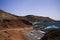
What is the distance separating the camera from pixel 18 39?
28.2 meters

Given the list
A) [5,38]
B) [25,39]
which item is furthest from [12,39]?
[25,39]

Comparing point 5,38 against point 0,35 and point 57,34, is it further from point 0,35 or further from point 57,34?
point 57,34

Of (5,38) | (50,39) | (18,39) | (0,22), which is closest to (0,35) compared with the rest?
(5,38)

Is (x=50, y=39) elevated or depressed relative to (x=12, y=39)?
elevated

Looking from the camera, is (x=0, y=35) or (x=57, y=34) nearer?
(x=57, y=34)

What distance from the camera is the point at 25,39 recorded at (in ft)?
95.8

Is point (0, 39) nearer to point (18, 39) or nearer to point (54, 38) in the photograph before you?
point (18, 39)

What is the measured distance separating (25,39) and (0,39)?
5.61 m

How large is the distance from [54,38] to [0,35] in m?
14.2

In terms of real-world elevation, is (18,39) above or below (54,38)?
below

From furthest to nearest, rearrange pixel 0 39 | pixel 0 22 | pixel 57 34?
pixel 0 22 < pixel 0 39 < pixel 57 34

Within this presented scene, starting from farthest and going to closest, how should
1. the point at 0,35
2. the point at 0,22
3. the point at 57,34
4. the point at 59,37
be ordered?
the point at 0,22, the point at 0,35, the point at 57,34, the point at 59,37

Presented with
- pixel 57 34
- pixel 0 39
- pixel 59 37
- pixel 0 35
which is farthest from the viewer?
pixel 0 35

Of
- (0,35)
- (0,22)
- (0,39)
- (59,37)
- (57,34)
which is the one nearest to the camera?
(59,37)
